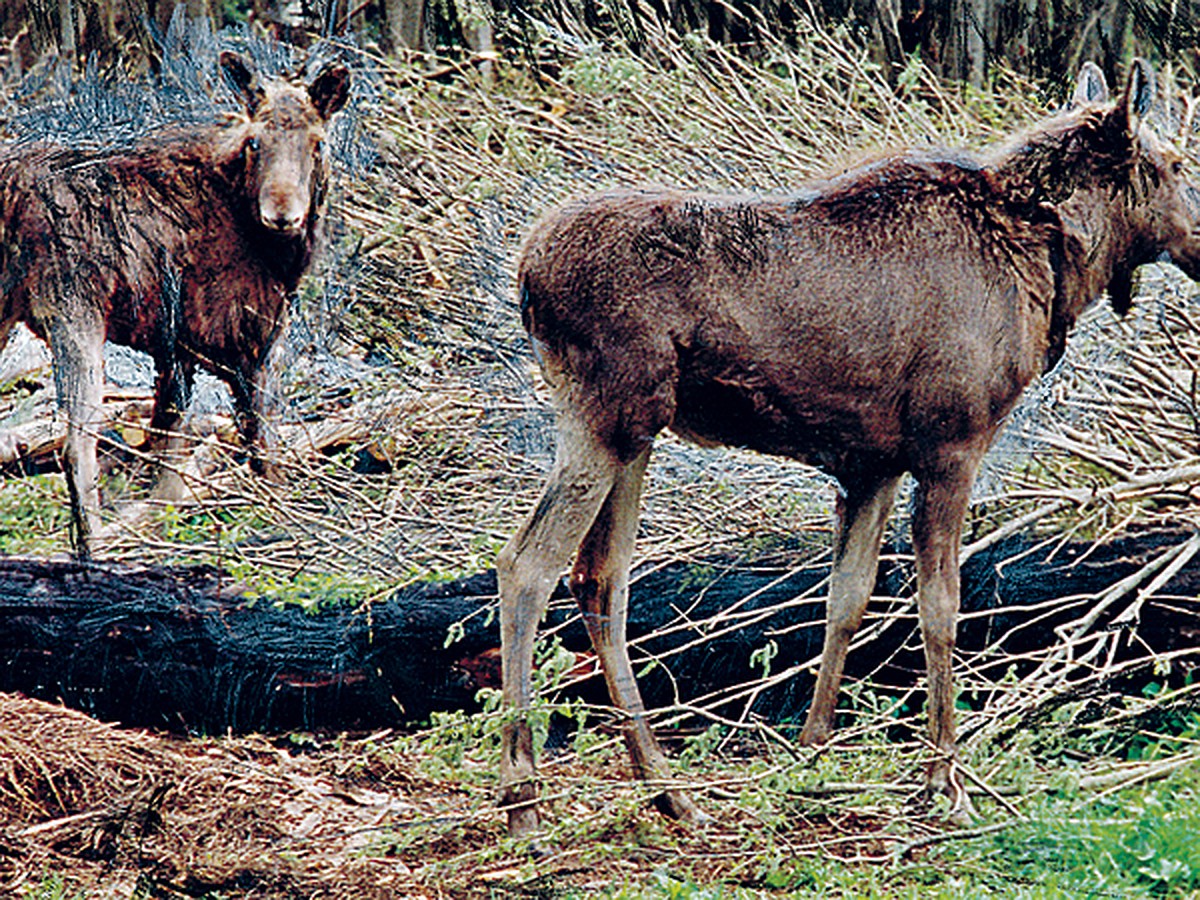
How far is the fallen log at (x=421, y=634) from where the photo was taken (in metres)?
6.12

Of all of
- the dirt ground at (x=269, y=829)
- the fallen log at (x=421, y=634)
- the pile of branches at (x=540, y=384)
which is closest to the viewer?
the dirt ground at (x=269, y=829)

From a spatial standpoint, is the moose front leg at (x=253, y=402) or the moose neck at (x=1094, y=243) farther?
the moose front leg at (x=253, y=402)

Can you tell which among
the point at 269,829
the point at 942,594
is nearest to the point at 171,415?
the point at 269,829

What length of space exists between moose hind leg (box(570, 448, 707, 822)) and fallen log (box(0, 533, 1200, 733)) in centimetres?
93

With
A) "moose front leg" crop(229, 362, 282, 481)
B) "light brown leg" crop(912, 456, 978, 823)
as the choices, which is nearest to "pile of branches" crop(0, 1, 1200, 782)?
"moose front leg" crop(229, 362, 282, 481)

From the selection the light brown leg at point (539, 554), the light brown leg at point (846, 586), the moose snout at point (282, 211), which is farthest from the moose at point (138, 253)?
the light brown leg at point (846, 586)

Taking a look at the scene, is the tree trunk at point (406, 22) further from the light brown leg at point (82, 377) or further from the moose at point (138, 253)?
the light brown leg at point (82, 377)

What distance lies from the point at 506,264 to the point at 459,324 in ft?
3.63

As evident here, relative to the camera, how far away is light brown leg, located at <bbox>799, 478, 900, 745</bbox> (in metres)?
5.28

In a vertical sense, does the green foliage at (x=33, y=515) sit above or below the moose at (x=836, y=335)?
below

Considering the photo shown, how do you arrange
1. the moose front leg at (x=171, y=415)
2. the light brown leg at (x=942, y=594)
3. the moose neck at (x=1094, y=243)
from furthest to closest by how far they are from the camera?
the moose front leg at (x=171, y=415), the moose neck at (x=1094, y=243), the light brown leg at (x=942, y=594)

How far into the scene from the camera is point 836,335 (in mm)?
4859

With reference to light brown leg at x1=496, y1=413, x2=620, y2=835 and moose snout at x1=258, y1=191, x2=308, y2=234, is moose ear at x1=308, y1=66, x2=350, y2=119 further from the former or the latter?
light brown leg at x1=496, y1=413, x2=620, y2=835

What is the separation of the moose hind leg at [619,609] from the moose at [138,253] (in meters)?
2.96
